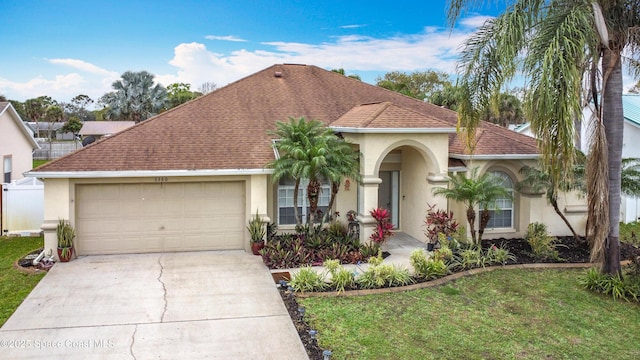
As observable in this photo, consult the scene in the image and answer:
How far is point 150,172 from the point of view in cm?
1358

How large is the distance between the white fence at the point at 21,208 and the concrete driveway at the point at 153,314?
506 centimetres

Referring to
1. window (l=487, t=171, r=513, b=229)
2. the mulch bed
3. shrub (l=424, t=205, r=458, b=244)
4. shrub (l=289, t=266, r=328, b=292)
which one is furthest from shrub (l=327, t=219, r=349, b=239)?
window (l=487, t=171, r=513, b=229)

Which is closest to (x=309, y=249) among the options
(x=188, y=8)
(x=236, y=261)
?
(x=236, y=261)

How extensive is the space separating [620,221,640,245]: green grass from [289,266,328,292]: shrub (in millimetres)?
10550

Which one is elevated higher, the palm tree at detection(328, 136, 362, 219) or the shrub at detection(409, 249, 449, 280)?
the palm tree at detection(328, 136, 362, 219)

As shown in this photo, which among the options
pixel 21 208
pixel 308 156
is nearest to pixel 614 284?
pixel 308 156

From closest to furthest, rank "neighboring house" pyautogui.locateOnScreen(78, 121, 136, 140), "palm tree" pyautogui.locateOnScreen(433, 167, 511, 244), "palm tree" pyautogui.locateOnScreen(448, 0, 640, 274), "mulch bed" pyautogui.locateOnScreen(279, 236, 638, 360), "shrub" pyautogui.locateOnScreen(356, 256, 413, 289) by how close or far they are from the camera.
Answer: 1. "palm tree" pyautogui.locateOnScreen(448, 0, 640, 274)
2. "mulch bed" pyautogui.locateOnScreen(279, 236, 638, 360)
3. "shrub" pyautogui.locateOnScreen(356, 256, 413, 289)
4. "palm tree" pyautogui.locateOnScreen(433, 167, 511, 244)
5. "neighboring house" pyautogui.locateOnScreen(78, 121, 136, 140)

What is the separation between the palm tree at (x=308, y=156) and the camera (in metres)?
13.3

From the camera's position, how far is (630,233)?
1745cm

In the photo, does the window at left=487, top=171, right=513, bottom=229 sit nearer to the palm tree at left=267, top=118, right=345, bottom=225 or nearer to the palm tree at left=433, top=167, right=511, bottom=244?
the palm tree at left=433, top=167, right=511, bottom=244

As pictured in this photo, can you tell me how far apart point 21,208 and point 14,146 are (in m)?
7.09

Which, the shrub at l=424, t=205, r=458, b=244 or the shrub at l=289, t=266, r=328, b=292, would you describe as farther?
the shrub at l=424, t=205, r=458, b=244

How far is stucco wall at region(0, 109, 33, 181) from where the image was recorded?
70.2 feet

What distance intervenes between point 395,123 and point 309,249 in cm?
443
